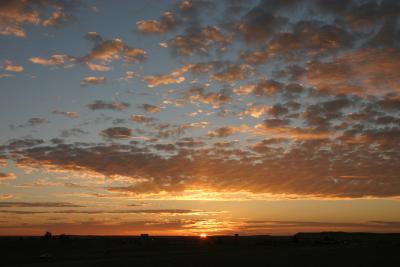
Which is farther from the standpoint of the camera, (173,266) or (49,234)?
(49,234)

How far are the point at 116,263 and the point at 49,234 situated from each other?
103m

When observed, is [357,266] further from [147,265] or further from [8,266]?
[8,266]

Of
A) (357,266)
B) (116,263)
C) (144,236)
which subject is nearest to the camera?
(357,266)

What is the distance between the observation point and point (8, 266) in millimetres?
60188

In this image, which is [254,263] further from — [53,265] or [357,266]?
[53,265]

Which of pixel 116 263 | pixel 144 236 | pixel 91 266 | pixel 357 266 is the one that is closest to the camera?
pixel 357 266

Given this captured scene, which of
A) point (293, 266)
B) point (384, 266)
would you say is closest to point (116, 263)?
point (293, 266)

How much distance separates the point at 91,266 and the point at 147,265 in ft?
21.9

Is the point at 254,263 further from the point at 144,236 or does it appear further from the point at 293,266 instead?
the point at 144,236

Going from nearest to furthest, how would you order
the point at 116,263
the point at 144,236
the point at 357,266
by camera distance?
the point at 357,266, the point at 116,263, the point at 144,236

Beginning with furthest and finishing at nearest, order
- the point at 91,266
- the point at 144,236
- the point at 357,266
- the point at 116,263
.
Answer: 1. the point at 144,236
2. the point at 116,263
3. the point at 91,266
4. the point at 357,266

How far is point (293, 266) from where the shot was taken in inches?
2087

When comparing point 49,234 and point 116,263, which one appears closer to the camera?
point 116,263

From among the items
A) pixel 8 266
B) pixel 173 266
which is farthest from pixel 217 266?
pixel 8 266
